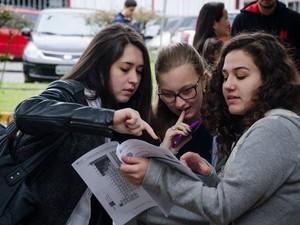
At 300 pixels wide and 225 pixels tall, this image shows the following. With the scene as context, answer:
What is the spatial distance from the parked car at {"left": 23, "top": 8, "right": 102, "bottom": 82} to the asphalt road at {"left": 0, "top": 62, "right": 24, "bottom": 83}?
65 cm

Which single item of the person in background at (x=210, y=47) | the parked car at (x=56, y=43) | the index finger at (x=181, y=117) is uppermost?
the index finger at (x=181, y=117)

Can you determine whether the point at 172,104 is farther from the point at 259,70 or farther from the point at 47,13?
the point at 47,13

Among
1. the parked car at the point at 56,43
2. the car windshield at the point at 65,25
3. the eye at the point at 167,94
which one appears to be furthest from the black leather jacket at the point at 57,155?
the car windshield at the point at 65,25

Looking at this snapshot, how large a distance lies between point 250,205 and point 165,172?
0.89ft

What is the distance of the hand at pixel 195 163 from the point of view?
210 centimetres

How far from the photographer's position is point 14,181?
2.10 meters

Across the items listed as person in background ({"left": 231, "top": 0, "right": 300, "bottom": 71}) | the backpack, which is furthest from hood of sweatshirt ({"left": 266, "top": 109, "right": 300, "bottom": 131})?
person in background ({"left": 231, "top": 0, "right": 300, "bottom": 71})

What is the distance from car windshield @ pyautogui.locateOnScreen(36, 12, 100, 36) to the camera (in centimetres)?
1235

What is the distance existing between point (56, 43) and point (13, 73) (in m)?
3.14

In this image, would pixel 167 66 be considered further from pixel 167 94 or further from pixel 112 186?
pixel 112 186

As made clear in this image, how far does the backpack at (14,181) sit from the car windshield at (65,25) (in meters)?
10.2

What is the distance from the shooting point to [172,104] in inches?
102

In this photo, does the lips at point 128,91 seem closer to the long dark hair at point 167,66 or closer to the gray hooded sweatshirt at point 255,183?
the long dark hair at point 167,66

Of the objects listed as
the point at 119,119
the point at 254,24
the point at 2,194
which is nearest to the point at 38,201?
the point at 2,194
